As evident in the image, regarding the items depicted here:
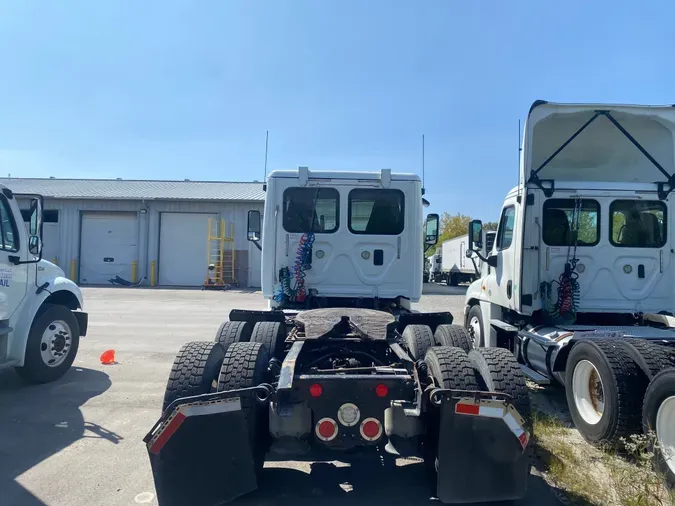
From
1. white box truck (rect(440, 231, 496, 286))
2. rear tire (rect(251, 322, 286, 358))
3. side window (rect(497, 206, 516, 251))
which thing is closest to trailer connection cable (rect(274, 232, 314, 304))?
rear tire (rect(251, 322, 286, 358))

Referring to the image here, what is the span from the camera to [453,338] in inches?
187

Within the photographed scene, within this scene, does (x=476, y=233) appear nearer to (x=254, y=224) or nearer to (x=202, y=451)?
(x=254, y=224)

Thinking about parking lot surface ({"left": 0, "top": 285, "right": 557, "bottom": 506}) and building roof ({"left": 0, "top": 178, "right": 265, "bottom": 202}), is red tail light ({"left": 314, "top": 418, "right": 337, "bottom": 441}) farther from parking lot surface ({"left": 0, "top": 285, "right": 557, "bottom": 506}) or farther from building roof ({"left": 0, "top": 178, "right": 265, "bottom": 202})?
building roof ({"left": 0, "top": 178, "right": 265, "bottom": 202})

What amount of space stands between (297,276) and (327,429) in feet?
11.1

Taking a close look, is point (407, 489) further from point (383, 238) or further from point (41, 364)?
point (41, 364)

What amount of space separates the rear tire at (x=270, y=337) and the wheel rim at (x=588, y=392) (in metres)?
3.08

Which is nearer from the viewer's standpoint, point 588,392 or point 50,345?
point 588,392

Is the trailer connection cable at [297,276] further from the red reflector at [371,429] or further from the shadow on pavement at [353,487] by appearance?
the red reflector at [371,429]

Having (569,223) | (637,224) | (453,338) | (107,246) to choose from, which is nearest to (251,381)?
(453,338)

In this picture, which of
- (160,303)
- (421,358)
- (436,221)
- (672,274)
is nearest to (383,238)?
(436,221)

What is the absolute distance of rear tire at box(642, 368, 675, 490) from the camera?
3561 millimetres

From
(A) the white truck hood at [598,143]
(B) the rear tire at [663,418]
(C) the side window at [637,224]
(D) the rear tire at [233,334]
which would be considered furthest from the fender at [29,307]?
(C) the side window at [637,224]

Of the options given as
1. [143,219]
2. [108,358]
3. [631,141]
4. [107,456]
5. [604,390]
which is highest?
[143,219]

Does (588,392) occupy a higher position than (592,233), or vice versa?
(592,233)
